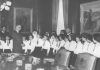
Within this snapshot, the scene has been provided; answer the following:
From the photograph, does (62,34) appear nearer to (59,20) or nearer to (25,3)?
(59,20)

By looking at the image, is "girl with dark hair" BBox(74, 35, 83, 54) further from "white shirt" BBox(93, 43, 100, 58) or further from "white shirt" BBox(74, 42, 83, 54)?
"white shirt" BBox(93, 43, 100, 58)

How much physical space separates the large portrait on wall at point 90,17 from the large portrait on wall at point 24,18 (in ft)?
11.9

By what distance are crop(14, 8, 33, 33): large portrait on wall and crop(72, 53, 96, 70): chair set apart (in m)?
8.47

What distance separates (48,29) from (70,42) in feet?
14.2

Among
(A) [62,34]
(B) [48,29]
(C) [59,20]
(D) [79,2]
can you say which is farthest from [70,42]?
(B) [48,29]

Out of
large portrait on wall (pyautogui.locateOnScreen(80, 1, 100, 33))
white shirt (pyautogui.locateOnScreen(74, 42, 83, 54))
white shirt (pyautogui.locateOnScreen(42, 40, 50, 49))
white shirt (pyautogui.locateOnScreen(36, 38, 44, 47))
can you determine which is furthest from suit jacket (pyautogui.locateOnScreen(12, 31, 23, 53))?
large portrait on wall (pyautogui.locateOnScreen(80, 1, 100, 33))

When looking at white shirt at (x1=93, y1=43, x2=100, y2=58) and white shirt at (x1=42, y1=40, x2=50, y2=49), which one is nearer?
white shirt at (x1=93, y1=43, x2=100, y2=58)

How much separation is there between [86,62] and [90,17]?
5720 mm

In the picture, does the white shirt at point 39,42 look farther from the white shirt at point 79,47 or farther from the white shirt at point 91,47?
the white shirt at point 91,47

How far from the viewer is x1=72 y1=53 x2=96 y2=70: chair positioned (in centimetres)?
363

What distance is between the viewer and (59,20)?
37.6 ft

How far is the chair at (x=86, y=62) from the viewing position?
3626 mm

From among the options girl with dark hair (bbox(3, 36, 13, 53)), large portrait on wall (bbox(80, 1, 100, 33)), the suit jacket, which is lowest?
girl with dark hair (bbox(3, 36, 13, 53))

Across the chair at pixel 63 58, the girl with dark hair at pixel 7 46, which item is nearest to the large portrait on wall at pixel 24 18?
the girl with dark hair at pixel 7 46
